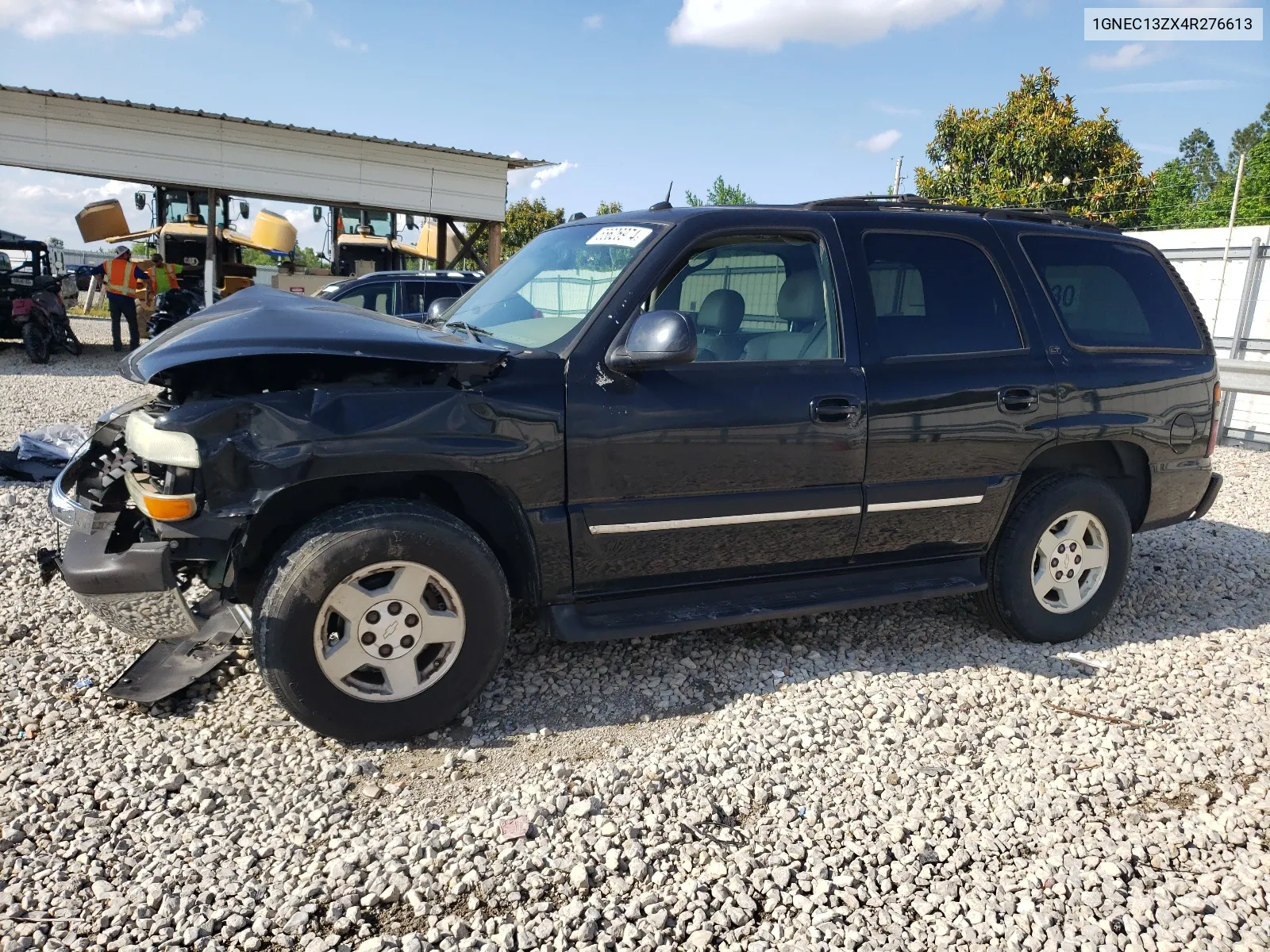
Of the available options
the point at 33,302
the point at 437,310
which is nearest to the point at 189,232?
the point at 33,302

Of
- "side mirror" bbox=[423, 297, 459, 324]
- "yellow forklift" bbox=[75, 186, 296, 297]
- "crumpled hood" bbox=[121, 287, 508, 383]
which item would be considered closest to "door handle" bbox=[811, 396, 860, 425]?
"crumpled hood" bbox=[121, 287, 508, 383]

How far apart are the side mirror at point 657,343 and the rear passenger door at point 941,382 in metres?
0.96

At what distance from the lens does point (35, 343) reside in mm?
15016

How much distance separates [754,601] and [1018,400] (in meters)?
1.51

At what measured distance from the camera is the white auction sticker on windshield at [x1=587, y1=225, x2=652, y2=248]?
12.1 feet

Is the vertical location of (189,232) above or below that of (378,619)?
above

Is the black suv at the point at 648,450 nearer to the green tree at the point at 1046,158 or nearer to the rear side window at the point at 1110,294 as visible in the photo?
the rear side window at the point at 1110,294

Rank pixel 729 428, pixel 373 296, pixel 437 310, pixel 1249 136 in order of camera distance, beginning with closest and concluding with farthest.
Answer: pixel 729 428 < pixel 437 310 < pixel 373 296 < pixel 1249 136

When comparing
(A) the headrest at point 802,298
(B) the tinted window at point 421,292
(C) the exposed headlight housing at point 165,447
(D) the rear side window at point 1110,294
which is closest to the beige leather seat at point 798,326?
(A) the headrest at point 802,298

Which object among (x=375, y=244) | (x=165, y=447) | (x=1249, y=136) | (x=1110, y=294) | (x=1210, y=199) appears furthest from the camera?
(x=1249, y=136)

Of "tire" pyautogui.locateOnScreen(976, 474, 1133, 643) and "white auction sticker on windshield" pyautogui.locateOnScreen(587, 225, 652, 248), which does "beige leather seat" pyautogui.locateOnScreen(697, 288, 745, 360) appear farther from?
"tire" pyautogui.locateOnScreen(976, 474, 1133, 643)

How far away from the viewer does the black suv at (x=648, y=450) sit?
300 cm

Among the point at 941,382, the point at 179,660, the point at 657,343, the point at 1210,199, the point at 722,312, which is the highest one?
the point at 1210,199

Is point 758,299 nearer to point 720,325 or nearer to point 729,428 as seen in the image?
point 720,325
